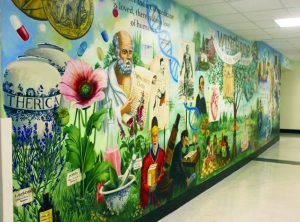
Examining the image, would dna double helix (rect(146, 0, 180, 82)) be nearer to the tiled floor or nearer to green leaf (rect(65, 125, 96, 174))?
green leaf (rect(65, 125, 96, 174))

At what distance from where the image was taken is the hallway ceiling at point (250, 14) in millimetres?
4145

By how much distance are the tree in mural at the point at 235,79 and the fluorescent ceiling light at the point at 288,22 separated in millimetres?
1138

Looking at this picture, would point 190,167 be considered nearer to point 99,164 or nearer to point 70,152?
point 99,164

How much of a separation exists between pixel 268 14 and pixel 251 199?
2.82 metres

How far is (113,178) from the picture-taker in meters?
3.20

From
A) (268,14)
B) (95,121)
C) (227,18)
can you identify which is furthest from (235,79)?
(95,121)

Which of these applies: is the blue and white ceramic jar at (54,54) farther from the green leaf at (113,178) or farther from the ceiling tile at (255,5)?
the ceiling tile at (255,5)

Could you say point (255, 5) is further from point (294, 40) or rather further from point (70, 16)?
point (294, 40)

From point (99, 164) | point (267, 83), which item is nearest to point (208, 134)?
point (99, 164)

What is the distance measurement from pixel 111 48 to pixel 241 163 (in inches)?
188

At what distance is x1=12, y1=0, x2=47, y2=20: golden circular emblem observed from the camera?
2262 mm

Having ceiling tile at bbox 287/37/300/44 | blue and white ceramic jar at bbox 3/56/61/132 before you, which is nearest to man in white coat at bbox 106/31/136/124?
blue and white ceramic jar at bbox 3/56/61/132

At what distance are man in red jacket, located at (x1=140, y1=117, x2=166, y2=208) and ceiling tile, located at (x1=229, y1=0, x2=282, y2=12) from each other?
1.92m

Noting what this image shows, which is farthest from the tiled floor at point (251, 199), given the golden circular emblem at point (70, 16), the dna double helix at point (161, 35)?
the golden circular emblem at point (70, 16)
